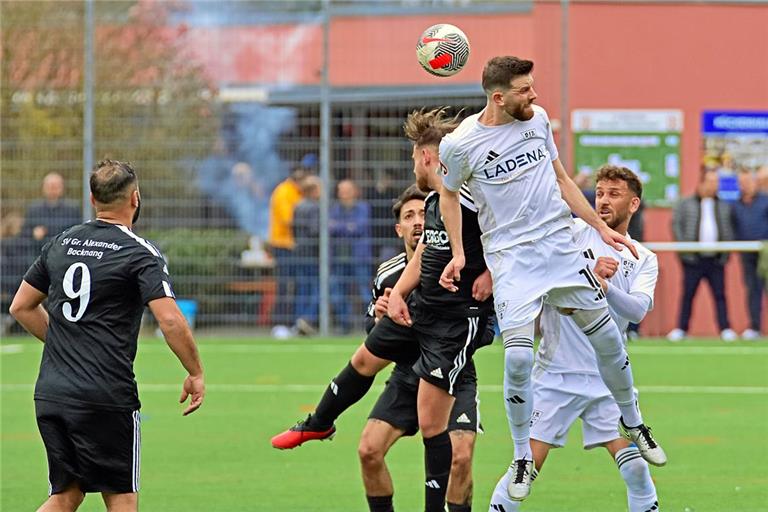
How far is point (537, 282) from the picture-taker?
23.0 ft

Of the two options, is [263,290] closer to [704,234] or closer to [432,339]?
[704,234]

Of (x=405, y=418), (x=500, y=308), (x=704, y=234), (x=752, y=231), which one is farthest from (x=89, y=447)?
(x=752, y=231)

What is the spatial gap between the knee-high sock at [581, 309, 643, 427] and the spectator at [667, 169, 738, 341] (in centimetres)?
1235

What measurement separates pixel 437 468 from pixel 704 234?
12.6 meters

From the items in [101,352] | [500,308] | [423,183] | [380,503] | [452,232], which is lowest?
[380,503]

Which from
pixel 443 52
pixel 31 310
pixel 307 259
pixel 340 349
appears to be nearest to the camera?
pixel 31 310

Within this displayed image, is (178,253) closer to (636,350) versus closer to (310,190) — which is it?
(310,190)

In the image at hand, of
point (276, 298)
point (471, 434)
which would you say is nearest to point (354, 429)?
point (471, 434)

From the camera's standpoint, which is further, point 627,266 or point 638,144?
point 638,144

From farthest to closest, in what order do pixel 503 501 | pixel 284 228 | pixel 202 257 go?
pixel 202 257 → pixel 284 228 → pixel 503 501

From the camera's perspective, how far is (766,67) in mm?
21156

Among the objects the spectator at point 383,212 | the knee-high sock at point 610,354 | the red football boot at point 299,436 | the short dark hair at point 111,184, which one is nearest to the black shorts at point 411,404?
the red football boot at point 299,436

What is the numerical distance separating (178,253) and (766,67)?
900cm

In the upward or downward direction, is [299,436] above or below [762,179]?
below
